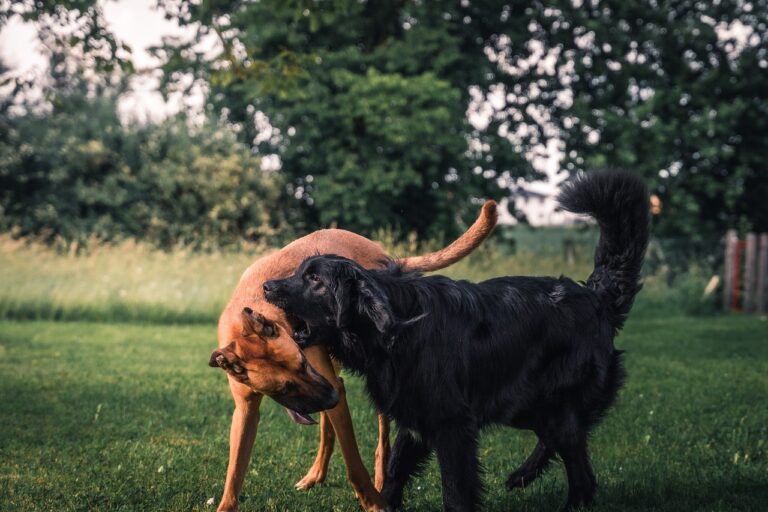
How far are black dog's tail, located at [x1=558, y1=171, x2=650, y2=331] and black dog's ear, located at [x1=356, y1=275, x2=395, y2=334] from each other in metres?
1.49

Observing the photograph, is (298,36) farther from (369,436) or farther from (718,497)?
(718,497)

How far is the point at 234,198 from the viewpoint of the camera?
66.7ft

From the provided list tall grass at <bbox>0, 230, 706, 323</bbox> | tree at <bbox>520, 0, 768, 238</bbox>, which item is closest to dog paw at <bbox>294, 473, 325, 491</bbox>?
tall grass at <bbox>0, 230, 706, 323</bbox>

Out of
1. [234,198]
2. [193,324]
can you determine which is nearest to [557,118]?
[234,198]

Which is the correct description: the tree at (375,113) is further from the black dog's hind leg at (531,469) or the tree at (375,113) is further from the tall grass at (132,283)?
the black dog's hind leg at (531,469)

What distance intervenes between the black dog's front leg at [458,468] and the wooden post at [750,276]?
14998 mm

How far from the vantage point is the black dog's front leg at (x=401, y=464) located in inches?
158

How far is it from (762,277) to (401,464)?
14.8 m

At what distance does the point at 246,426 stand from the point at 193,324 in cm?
985

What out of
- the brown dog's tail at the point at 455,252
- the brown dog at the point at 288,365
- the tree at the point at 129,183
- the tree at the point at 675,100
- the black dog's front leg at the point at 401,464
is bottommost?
the black dog's front leg at the point at 401,464

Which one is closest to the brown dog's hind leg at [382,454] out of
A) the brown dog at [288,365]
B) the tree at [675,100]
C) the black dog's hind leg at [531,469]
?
the brown dog at [288,365]

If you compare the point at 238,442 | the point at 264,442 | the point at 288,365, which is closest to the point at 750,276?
the point at 264,442

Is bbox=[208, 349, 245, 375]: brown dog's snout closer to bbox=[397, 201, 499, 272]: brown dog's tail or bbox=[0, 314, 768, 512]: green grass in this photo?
bbox=[0, 314, 768, 512]: green grass

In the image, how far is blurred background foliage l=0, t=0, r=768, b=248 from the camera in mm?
20000
